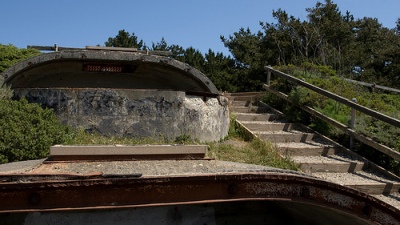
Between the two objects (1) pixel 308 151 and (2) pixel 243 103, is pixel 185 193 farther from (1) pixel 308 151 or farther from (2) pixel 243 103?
(2) pixel 243 103

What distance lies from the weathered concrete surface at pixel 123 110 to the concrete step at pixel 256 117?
120 inches

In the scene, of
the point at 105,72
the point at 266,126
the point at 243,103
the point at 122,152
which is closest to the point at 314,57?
the point at 243,103

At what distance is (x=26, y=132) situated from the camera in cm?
611

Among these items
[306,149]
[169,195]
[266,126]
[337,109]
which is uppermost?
[337,109]

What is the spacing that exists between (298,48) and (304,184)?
57.3ft

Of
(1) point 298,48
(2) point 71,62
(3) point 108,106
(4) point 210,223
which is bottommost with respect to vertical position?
(4) point 210,223

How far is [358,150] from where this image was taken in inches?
375

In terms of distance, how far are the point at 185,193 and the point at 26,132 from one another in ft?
14.9

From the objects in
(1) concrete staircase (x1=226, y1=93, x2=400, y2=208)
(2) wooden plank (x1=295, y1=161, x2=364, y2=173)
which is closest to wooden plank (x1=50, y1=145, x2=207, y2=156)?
(1) concrete staircase (x1=226, y1=93, x2=400, y2=208)

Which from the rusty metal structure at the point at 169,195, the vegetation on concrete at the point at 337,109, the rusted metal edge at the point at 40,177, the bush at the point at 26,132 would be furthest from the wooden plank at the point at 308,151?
the rusted metal edge at the point at 40,177

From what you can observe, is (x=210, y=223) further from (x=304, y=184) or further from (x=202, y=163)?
(x=304, y=184)

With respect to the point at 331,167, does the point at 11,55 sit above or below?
above

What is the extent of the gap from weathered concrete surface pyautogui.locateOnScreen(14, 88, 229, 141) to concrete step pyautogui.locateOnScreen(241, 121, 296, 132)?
2.39 m

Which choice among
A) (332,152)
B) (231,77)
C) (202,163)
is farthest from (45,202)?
(231,77)
